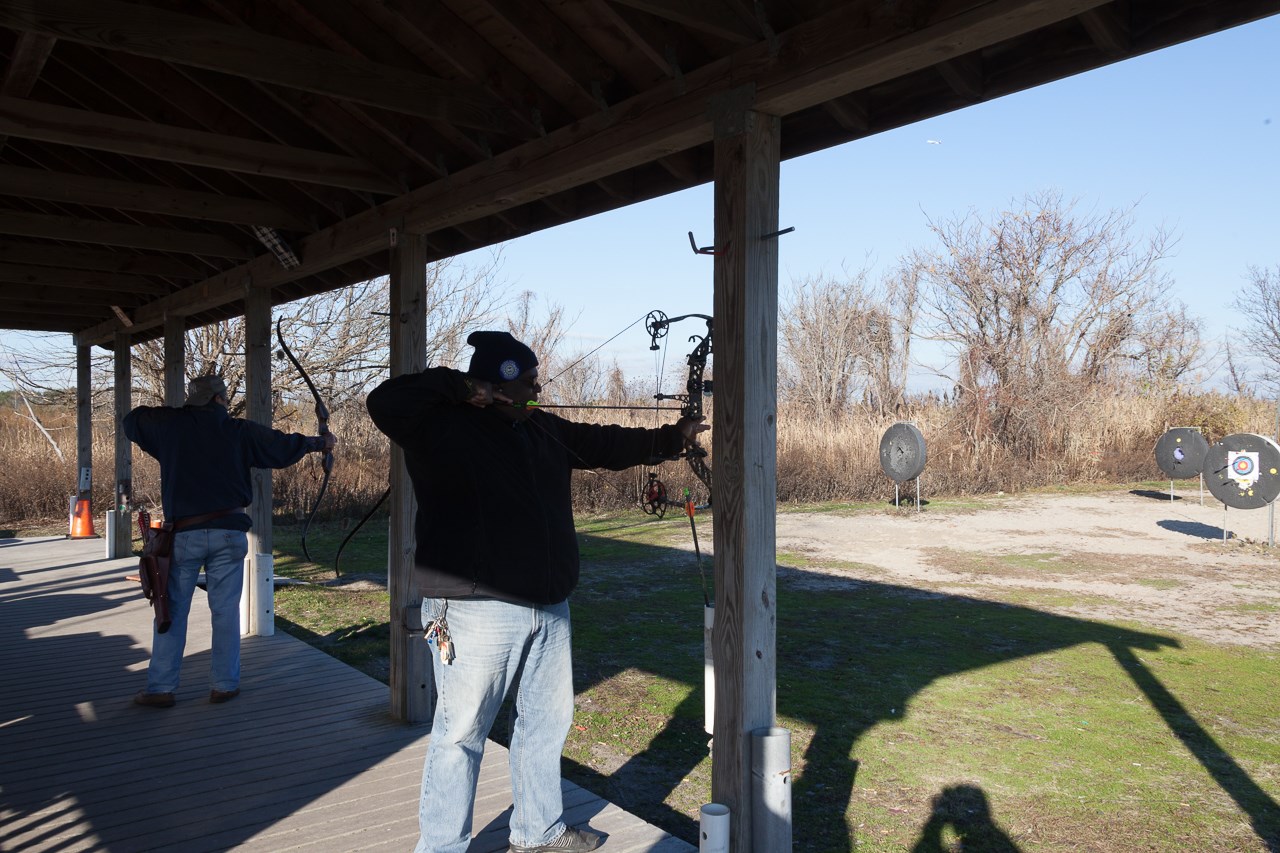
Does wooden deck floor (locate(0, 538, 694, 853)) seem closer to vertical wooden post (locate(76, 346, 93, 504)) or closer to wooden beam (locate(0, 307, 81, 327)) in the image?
wooden beam (locate(0, 307, 81, 327))

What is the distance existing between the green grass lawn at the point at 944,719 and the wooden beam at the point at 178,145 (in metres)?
2.77

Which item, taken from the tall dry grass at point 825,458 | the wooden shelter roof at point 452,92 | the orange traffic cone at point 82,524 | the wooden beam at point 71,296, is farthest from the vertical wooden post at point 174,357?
the tall dry grass at point 825,458

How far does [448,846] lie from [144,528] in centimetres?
301

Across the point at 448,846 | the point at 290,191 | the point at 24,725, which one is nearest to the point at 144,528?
the point at 24,725

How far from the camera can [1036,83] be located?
2664mm

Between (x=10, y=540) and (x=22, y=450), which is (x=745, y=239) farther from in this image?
(x=22, y=450)

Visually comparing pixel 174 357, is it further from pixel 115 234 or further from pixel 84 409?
pixel 84 409

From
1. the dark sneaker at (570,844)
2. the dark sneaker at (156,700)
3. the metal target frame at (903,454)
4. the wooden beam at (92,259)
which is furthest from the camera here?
the metal target frame at (903,454)

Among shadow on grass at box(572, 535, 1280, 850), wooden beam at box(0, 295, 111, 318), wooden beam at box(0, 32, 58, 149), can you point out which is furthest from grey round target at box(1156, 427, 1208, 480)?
wooden beam at box(0, 32, 58, 149)

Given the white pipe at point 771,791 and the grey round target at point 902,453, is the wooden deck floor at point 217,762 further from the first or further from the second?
the grey round target at point 902,453

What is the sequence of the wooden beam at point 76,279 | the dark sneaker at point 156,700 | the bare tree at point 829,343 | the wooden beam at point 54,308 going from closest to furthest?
the dark sneaker at point 156,700
the wooden beam at point 76,279
the wooden beam at point 54,308
the bare tree at point 829,343

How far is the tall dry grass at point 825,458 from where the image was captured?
1402 centimetres

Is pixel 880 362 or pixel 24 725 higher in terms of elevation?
pixel 880 362

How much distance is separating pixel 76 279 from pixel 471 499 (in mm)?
5838
